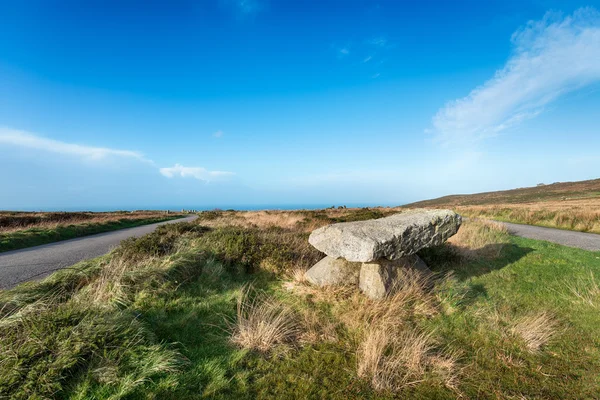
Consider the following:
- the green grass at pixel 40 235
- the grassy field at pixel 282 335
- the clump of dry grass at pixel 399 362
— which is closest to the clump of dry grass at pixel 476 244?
the grassy field at pixel 282 335

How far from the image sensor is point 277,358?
425 cm

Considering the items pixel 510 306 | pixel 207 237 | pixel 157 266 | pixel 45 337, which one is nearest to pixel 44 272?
pixel 157 266

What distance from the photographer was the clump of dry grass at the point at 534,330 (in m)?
4.62

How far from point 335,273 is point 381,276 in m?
1.16

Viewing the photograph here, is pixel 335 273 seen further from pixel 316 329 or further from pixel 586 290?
pixel 586 290

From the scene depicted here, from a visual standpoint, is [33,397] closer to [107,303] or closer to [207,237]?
[107,303]

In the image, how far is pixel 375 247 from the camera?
19.7 ft

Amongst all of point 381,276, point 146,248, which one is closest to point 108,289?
point 146,248

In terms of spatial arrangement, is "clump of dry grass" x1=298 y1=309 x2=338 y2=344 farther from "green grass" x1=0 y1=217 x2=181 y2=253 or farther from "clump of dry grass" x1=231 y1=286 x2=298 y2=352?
"green grass" x1=0 y1=217 x2=181 y2=253

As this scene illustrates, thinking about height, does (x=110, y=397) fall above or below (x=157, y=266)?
below

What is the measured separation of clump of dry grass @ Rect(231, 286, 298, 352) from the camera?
14.7ft

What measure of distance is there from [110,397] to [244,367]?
Answer: 5.48 ft

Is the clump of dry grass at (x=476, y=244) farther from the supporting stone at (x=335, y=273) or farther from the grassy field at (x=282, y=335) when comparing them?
the supporting stone at (x=335, y=273)

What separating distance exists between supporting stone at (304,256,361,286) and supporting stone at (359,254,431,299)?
11.0 inches
